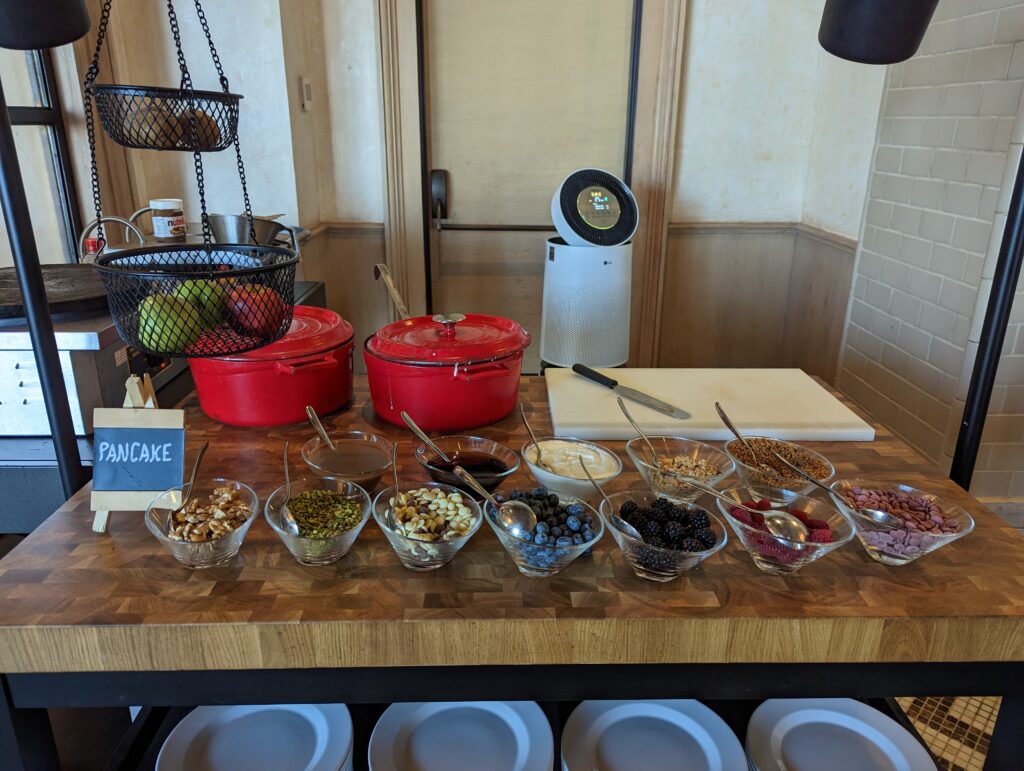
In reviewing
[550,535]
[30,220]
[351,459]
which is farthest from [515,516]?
[30,220]

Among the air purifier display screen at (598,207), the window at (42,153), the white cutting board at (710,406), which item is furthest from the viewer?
the air purifier display screen at (598,207)

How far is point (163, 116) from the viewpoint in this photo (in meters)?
1.07

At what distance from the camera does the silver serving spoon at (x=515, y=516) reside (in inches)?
38.0

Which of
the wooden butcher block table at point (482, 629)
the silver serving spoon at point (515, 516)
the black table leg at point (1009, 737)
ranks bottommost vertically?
the black table leg at point (1009, 737)

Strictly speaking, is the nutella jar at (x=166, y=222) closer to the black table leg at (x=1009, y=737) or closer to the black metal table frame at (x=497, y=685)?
the black metal table frame at (x=497, y=685)

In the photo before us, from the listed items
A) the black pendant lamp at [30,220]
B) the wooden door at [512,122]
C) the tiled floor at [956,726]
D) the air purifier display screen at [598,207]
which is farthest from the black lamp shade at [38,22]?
the wooden door at [512,122]

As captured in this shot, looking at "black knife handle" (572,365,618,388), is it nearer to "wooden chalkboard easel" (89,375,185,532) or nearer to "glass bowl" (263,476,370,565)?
"glass bowl" (263,476,370,565)

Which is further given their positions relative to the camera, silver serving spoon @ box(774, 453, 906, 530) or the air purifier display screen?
the air purifier display screen

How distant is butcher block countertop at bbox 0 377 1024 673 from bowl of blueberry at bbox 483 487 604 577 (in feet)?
0.10

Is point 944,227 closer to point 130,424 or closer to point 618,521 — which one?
point 618,521

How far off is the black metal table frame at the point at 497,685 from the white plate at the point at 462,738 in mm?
151

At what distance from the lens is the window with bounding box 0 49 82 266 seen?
202 centimetres

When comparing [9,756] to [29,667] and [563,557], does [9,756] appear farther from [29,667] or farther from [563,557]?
[563,557]

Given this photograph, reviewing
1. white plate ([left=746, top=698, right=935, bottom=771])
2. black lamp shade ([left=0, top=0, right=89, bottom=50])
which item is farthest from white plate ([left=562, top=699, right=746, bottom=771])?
black lamp shade ([left=0, top=0, right=89, bottom=50])
